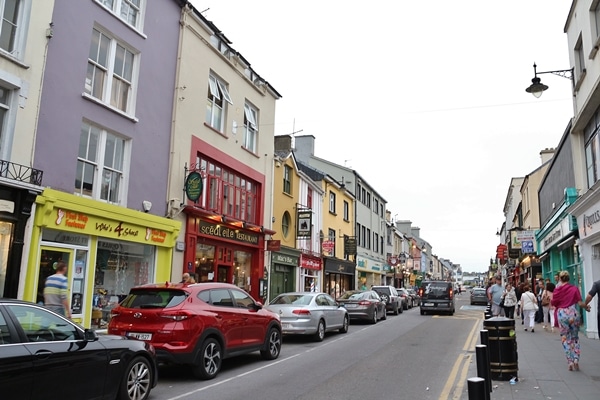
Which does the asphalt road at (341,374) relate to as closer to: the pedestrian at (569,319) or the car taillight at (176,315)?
the car taillight at (176,315)

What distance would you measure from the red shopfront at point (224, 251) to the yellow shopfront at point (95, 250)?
118cm

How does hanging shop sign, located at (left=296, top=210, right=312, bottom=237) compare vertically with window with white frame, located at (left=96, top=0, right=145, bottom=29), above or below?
below

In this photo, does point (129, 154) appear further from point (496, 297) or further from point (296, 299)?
point (496, 297)

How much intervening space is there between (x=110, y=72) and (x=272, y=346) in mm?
8722

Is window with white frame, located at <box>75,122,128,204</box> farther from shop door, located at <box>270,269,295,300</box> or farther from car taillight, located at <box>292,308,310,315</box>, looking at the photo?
shop door, located at <box>270,269,295,300</box>

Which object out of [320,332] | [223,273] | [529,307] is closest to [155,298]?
[320,332]

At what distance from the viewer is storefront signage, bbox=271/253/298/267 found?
23.3 metres

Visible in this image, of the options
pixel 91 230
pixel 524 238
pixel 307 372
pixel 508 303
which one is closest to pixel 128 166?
pixel 91 230

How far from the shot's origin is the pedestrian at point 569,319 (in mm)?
8898

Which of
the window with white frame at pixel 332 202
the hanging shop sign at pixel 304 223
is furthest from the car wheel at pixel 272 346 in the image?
the window with white frame at pixel 332 202

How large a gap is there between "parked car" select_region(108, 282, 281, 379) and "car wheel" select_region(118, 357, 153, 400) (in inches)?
42.9

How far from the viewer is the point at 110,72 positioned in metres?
13.5

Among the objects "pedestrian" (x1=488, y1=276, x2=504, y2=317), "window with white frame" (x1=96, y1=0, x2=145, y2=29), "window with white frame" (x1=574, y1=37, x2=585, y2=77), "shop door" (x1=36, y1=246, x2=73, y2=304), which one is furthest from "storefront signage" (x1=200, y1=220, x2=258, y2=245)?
"window with white frame" (x1=574, y1=37, x2=585, y2=77)

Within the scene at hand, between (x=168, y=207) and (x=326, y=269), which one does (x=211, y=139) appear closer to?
(x=168, y=207)
